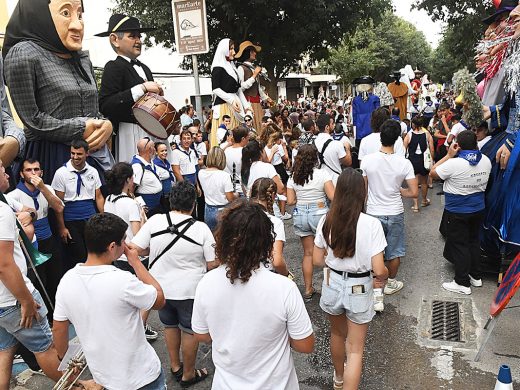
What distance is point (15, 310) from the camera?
A: 288 centimetres

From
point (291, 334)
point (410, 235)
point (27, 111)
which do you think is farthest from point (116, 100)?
point (410, 235)

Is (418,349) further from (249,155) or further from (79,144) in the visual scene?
(79,144)

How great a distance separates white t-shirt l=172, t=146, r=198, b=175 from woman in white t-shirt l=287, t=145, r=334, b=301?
2.26 metres

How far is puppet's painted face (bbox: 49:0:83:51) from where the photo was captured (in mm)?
4223

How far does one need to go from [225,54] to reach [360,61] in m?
30.8

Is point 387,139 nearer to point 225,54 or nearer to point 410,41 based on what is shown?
point 225,54

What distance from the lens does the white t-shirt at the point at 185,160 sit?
22.1 ft

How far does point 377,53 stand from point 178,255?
135 feet

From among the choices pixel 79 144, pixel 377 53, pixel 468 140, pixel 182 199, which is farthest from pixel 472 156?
pixel 377 53

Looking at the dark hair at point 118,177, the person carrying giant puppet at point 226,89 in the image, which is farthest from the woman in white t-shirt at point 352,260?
the person carrying giant puppet at point 226,89

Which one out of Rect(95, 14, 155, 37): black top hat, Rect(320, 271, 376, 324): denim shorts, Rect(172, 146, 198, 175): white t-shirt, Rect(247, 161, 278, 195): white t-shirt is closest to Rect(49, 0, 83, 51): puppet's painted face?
Rect(95, 14, 155, 37): black top hat

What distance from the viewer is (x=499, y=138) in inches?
212

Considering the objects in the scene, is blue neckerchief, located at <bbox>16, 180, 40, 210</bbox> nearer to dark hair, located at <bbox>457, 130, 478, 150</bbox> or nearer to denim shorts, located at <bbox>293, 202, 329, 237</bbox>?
denim shorts, located at <bbox>293, 202, 329, 237</bbox>

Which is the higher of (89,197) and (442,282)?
(89,197)
